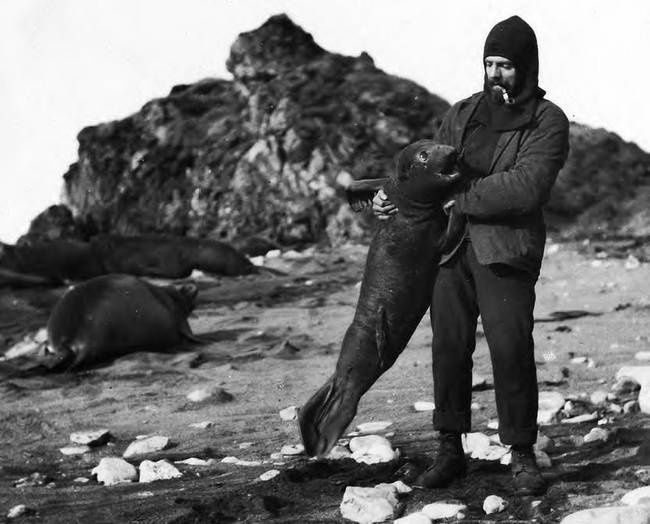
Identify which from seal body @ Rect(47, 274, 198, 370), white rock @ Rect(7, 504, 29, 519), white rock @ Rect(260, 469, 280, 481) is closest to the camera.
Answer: white rock @ Rect(7, 504, 29, 519)

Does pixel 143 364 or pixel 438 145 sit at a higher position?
pixel 438 145

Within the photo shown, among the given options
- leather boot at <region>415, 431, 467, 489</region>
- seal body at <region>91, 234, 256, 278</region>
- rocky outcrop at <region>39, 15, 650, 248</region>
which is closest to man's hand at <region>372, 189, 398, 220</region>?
leather boot at <region>415, 431, 467, 489</region>

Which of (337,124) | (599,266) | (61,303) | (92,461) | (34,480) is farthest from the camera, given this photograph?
(337,124)

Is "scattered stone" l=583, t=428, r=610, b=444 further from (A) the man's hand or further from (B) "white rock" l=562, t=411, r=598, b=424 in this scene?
(A) the man's hand

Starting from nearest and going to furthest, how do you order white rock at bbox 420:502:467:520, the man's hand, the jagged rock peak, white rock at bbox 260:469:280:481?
white rock at bbox 420:502:467:520 → the man's hand → white rock at bbox 260:469:280:481 → the jagged rock peak

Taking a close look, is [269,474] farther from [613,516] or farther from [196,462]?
[613,516]

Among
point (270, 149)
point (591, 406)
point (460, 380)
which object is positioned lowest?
point (591, 406)

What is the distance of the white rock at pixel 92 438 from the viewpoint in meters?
5.77

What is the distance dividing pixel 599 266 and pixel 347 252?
3.63 m

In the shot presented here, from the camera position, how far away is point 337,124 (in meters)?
16.6

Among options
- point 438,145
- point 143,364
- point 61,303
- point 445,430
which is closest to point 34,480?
point 445,430

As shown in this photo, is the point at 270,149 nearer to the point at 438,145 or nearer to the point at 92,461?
the point at 92,461

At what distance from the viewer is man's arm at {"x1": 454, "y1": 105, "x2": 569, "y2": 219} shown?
3.82 meters

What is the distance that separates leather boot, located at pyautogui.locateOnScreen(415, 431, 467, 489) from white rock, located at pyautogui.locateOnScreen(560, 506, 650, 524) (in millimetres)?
731
